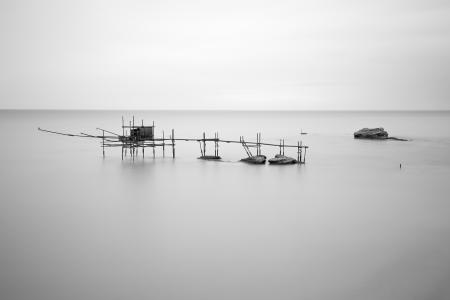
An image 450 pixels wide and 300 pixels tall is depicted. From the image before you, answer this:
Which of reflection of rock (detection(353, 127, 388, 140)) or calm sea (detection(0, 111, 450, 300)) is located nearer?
calm sea (detection(0, 111, 450, 300))

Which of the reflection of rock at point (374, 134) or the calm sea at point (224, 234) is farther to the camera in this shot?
the reflection of rock at point (374, 134)

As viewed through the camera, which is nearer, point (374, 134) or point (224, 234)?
point (224, 234)

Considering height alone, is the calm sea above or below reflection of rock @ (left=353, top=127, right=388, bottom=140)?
below

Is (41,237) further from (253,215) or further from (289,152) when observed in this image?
(289,152)

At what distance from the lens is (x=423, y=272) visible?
9906 mm

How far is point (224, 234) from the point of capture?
13.2m

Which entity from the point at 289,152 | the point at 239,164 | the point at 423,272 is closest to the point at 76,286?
Result: the point at 423,272

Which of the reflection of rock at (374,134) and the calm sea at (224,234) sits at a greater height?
the reflection of rock at (374,134)

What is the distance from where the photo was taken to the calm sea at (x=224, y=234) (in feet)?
31.0

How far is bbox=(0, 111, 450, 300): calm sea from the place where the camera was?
372 inches

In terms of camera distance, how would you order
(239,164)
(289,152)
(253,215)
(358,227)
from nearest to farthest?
1. (358,227)
2. (253,215)
3. (239,164)
4. (289,152)

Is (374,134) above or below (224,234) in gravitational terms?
above

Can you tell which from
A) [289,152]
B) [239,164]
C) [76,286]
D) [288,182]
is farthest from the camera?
[289,152]

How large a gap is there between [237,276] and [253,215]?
5.64 m
